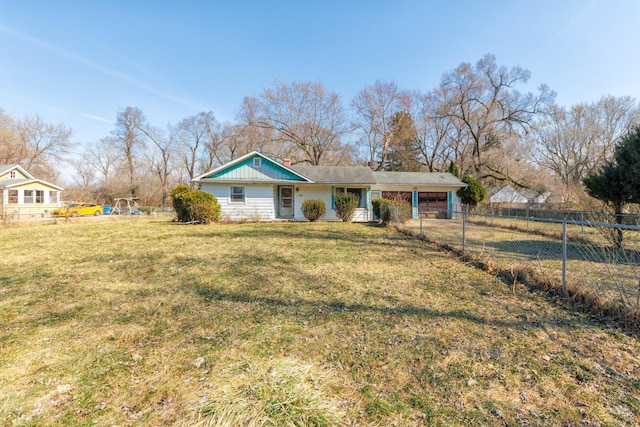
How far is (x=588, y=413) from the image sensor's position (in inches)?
75.1

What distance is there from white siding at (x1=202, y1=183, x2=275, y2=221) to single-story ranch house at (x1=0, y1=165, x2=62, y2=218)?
15.3 meters

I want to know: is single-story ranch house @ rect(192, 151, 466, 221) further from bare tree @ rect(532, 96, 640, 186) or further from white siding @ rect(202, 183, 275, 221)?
bare tree @ rect(532, 96, 640, 186)

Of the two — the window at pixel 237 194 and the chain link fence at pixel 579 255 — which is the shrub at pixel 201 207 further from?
the chain link fence at pixel 579 255

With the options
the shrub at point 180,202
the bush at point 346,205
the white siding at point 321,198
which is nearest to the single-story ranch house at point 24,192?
the shrub at point 180,202

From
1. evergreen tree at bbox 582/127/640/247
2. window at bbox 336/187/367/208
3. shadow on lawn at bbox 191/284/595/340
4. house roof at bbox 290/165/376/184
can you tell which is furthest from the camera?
window at bbox 336/187/367/208

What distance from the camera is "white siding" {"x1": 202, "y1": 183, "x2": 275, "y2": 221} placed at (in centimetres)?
1590

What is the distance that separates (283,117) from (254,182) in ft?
44.3

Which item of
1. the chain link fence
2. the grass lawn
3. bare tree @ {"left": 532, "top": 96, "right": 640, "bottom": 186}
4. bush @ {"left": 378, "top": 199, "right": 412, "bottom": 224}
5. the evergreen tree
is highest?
bare tree @ {"left": 532, "top": 96, "right": 640, "bottom": 186}

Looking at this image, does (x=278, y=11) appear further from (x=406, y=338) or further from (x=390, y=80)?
(x=390, y=80)

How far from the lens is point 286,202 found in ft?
56.1

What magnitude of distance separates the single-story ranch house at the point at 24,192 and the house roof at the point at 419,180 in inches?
993

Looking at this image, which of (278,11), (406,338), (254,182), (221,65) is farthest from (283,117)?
(406,338)

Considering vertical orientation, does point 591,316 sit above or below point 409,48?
below

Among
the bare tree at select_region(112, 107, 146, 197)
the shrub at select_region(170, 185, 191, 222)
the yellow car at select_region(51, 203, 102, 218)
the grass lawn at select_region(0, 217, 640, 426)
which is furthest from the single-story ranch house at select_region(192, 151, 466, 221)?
the bare tree at select_region(112, 107, 146, 197)
